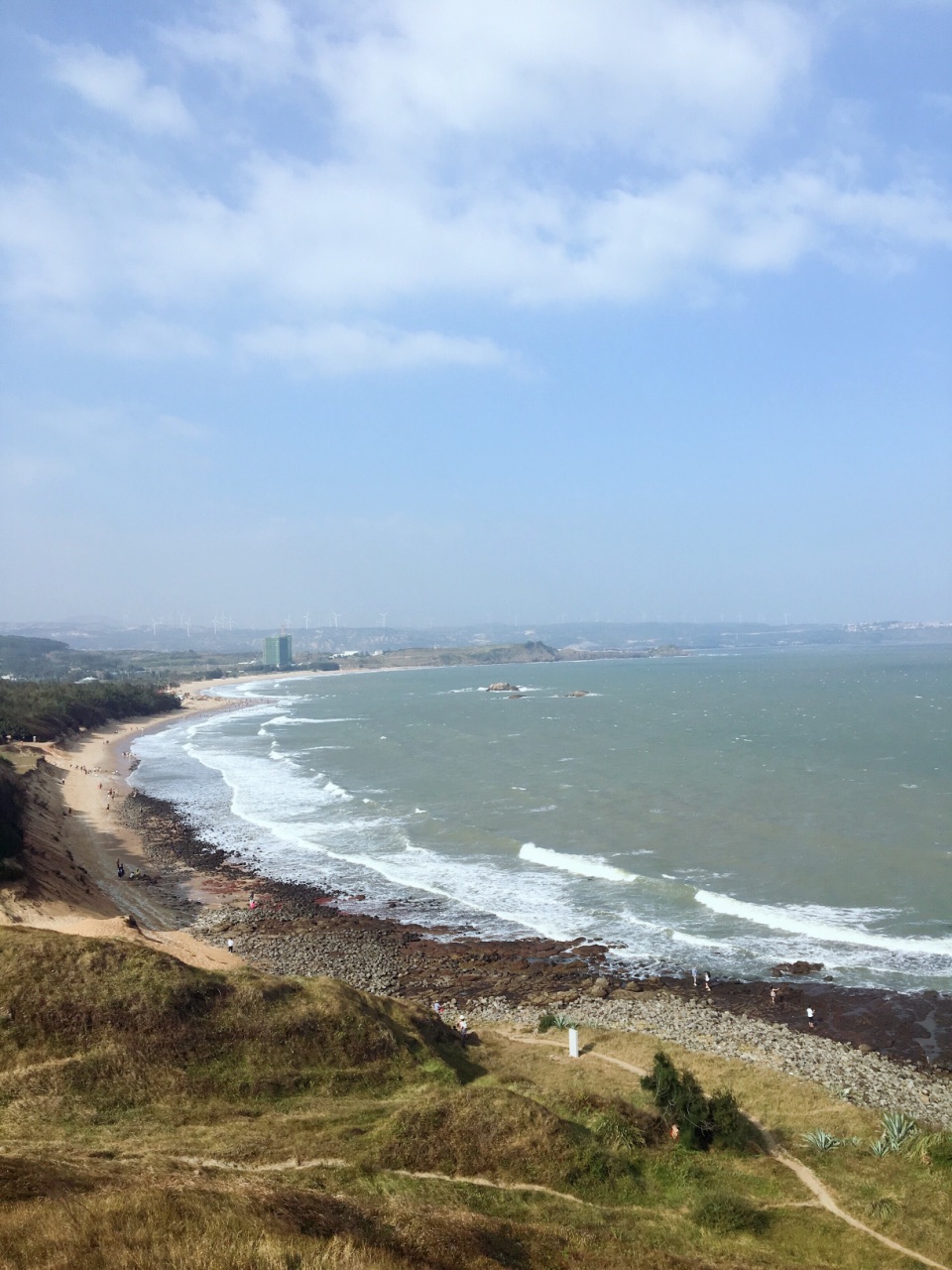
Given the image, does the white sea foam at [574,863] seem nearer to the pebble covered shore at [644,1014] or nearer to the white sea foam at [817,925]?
the white sea foam at [817,925]

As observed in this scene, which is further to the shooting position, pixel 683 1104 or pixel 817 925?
pixel 817 925

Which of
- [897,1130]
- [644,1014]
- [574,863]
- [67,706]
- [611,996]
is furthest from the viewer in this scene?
[67,706]

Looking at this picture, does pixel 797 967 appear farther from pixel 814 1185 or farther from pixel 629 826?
pixel 629 826

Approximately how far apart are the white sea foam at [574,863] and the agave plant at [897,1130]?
2184cm

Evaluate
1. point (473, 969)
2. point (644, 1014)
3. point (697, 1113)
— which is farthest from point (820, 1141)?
point (473, 969)

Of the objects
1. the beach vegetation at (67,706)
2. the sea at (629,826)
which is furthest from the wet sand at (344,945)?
the beach vegetation at (67,706)

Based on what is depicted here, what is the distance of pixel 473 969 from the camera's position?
31.7 m

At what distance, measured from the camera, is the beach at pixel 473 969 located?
79.4 feet

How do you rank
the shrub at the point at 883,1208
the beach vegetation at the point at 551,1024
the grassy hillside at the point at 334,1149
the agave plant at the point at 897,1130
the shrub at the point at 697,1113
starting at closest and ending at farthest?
the grassy hillside at the point at 334,1149 < the shrub at the point at 883,1208 < the shrub at the point at 697,1113 < the agave plant at the point at 897,1130 < the beach vegetation at the point at 551,1024

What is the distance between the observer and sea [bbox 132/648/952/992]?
34.6 metres

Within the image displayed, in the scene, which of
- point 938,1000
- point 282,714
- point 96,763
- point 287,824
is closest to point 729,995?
point 938,1000

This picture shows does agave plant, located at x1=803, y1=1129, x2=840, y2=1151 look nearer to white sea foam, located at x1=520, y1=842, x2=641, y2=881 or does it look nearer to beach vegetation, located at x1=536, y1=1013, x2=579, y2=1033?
beach vegetation, located at x1=536, y1=1013, x2=579, y2=1033

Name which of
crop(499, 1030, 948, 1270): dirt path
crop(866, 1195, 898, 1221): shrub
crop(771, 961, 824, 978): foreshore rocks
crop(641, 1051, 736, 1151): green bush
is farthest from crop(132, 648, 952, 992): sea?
crop(866, 1195, 898, 1221): shrub

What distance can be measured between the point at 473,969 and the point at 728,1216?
18806 mm
